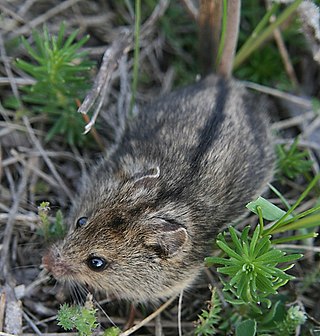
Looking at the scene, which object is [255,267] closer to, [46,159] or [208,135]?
[208,135]

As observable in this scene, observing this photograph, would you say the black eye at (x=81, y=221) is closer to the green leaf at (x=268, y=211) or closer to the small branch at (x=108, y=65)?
the small branch at (x=108, y=65)

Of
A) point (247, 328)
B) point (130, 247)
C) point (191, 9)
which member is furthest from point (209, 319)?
point (191, 9)

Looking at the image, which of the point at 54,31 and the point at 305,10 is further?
the point at 54,31

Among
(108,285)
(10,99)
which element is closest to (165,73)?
(10,99)

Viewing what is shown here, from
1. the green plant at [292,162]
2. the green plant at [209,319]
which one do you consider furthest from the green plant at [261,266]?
the green plant at [292,162]

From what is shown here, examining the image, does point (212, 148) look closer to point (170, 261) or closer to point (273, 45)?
point (170, 261)

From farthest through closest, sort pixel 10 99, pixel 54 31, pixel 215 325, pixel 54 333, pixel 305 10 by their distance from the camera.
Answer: pixel 54 31 < pixel 10 99 < pixel 305 10 < pixel 215 325 < pixel 54 333

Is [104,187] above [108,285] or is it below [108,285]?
above

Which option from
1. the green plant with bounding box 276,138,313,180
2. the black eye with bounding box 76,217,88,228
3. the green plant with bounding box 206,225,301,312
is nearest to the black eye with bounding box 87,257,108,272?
the black eye with bounding box 76,217,88,228

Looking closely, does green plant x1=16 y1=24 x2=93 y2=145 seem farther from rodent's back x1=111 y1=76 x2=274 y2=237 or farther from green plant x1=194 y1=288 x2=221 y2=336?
green plant x1=194 y1=288 x2=221 y2=336
